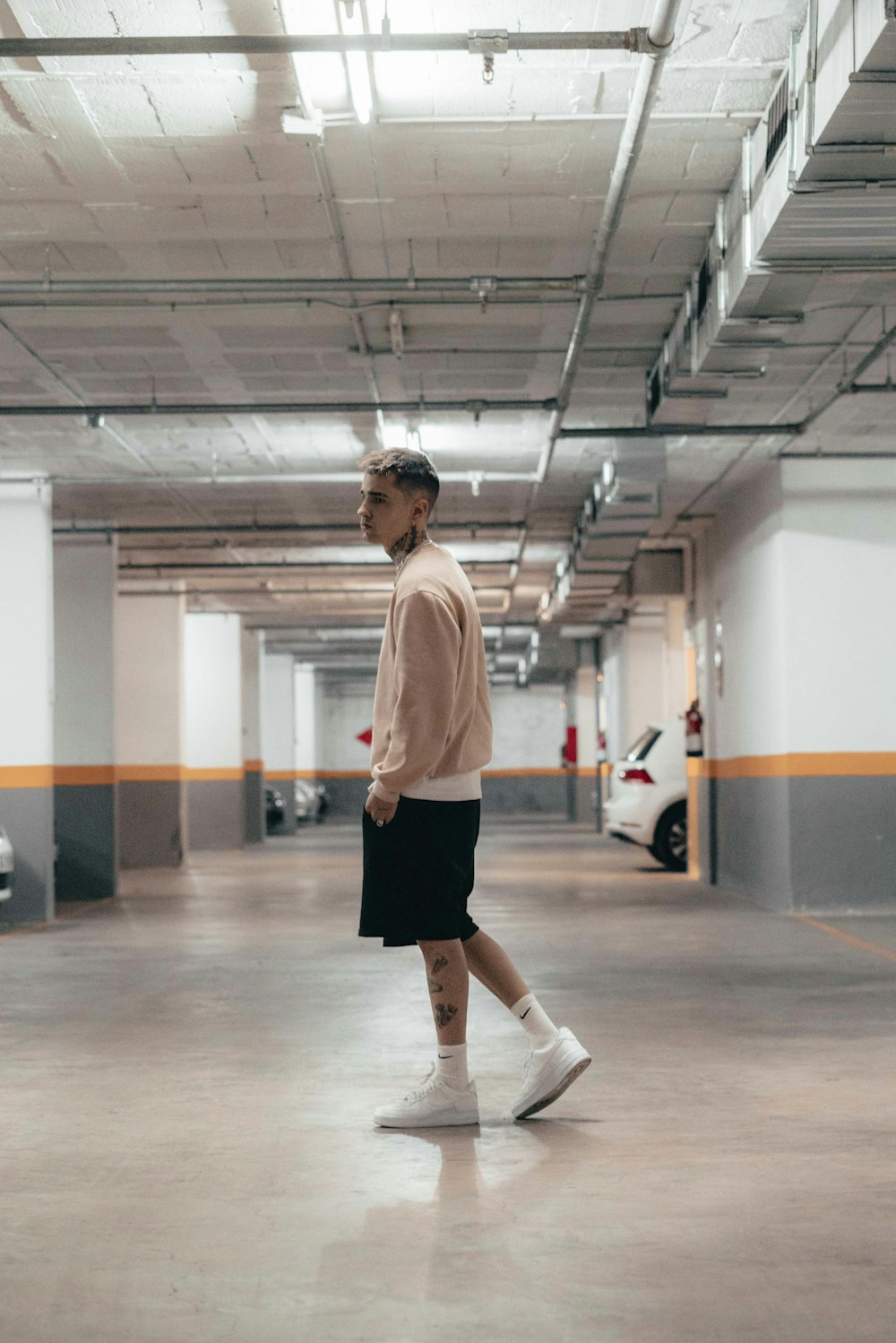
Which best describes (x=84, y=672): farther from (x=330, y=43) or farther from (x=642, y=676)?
(x=642, y=676)

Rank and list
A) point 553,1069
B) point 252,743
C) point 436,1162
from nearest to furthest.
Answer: point 436,1162 → point 553,1069 → point 252,743

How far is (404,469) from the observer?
390 centimetres

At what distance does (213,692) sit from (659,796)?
733cm

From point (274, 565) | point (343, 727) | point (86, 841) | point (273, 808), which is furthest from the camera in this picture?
point (343, 727)

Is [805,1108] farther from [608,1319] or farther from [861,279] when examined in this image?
[861,279]

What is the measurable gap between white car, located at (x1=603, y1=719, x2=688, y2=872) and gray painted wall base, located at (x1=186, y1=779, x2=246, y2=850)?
20.9 feet

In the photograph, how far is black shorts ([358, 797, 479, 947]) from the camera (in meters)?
3.67

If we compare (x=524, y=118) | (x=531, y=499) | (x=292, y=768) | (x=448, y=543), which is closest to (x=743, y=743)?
(x=531, y=499)

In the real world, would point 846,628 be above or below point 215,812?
above

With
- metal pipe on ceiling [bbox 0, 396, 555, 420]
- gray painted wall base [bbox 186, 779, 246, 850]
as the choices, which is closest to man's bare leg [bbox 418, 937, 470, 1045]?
metal pipe on ceiling [bbox 0, 396, 555, 420]

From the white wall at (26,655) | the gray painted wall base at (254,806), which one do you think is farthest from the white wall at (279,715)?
the white wall at (26,655)

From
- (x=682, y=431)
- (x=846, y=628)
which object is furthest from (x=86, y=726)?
(x=846, y=628)

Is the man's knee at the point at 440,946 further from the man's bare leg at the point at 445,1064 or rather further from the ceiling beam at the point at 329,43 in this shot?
the ceiling beam at the point at 329,43

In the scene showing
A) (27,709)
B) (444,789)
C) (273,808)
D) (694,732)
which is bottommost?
(273,808)
